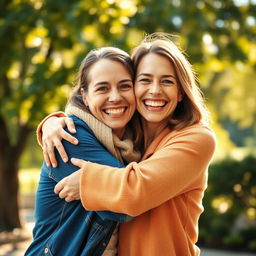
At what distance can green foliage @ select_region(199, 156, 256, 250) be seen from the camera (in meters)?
9.63

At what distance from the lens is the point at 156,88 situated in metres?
2.88

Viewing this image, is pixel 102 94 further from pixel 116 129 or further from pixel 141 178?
pixel 141 178

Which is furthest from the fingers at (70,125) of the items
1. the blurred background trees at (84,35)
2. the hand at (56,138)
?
the blurred background trees at (84,35)

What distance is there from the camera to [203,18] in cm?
859

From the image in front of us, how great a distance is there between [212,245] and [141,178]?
7.65 meters

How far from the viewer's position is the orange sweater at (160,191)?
2555mm

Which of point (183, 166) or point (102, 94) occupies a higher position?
point (102, 94)

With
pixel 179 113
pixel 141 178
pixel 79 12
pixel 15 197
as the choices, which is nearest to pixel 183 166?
pixel 141 178

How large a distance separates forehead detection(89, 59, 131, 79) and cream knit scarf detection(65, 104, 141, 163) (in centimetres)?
23

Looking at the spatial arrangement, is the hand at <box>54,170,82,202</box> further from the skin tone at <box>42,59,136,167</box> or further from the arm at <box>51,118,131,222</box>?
the skin tone at <box>42,59,136,167</box>

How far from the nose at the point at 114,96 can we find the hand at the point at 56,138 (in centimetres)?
26

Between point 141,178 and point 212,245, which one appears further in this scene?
point 212,245

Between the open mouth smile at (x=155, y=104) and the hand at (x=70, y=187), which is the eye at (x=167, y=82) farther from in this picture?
the hand at (x=70, y=187)

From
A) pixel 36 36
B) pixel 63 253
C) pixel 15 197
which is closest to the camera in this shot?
pixel 63 253
